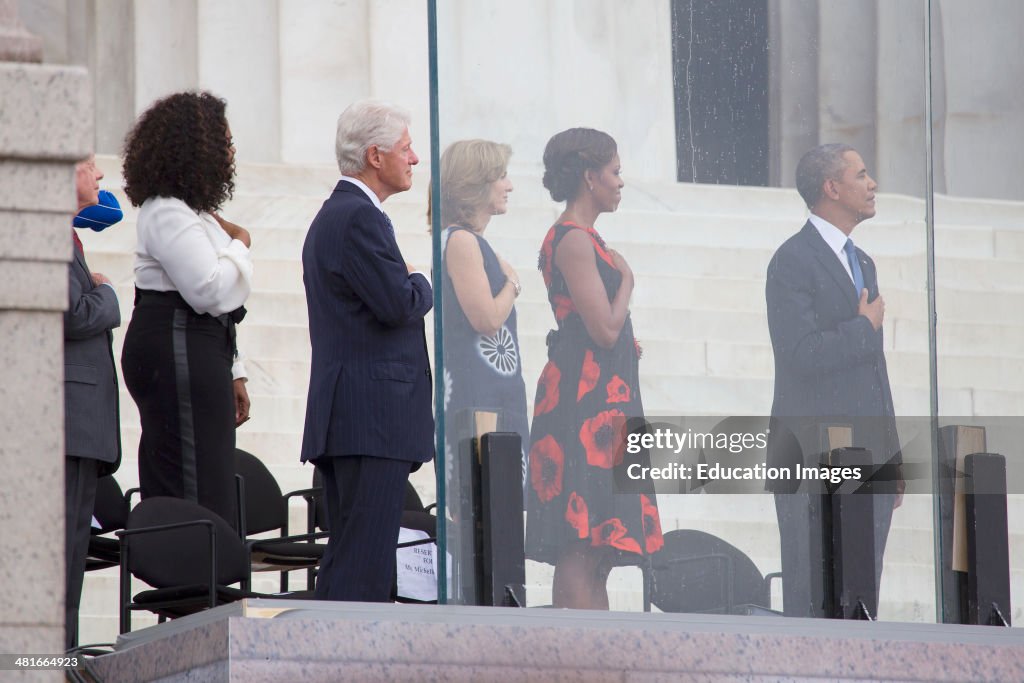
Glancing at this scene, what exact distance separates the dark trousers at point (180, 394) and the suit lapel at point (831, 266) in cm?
181

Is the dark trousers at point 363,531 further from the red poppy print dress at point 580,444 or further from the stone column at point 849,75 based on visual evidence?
the stone column at point 849,75

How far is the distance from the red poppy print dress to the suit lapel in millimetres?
500

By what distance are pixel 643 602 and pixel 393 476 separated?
737 mm

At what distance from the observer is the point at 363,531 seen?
4.17 m

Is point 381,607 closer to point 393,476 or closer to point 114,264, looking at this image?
point 393,476

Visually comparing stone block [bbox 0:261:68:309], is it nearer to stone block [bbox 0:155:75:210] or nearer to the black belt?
stone block [bbox 0:155:75:210]

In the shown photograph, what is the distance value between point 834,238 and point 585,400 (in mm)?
711

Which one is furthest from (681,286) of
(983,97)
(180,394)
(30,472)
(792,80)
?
(30,472)

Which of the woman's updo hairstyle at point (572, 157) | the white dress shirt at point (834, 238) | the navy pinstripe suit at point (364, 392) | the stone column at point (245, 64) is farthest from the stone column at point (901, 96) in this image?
the stone column at point (245, 64)

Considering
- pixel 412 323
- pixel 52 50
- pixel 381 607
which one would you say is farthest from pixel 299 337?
pixel 381 607

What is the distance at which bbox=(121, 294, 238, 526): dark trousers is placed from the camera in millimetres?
4930

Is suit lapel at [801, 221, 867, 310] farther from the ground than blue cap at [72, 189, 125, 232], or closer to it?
closer to it

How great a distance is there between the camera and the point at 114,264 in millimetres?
10609

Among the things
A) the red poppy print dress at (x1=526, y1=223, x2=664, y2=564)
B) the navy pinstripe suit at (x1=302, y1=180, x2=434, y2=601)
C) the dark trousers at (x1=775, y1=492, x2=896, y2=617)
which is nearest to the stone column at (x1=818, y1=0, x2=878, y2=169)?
the red poppy print dress at (x1=526, y1=223, x2=664, y2=564)
